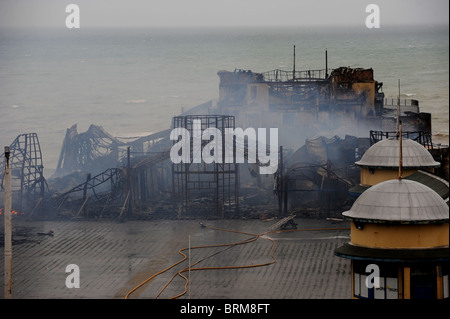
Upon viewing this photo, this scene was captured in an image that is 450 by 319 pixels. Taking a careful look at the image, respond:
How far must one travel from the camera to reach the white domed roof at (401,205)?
2673 centimetres

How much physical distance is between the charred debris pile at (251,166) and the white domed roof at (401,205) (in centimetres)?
1634

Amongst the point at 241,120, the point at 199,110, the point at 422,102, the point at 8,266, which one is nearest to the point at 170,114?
the point at 422,102

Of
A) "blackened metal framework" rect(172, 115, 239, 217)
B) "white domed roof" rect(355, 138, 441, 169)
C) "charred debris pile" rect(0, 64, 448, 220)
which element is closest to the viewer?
"white domed roof" rect(355, 138, 441, 169)

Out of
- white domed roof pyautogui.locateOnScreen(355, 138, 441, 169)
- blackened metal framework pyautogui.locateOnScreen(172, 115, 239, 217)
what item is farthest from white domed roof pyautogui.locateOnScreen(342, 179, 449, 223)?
blackened metal framework pyautogui.locateOnScreen(172, 115, 239, 217)

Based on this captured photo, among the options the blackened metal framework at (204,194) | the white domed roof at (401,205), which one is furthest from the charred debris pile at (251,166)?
the white domed roof at (401,205)

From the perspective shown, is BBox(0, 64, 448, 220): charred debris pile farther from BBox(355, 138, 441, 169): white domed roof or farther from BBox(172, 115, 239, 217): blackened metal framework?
BBox(355, 138, 441, 169): white domed roof

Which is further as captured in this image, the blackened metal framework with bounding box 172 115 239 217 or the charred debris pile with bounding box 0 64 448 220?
the blackened metal framework with bounding box 172 115 239 217

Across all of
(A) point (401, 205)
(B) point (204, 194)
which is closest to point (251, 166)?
(B) point (204, 194)

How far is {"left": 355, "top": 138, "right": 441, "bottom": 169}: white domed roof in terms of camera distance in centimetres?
4384

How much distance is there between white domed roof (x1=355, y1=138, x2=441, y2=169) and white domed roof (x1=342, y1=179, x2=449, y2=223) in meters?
15.7

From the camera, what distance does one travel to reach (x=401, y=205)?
27.1 m

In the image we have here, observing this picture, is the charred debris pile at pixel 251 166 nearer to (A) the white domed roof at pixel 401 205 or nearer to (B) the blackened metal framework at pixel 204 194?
(B) the blackened metal framework at pixel 204 194

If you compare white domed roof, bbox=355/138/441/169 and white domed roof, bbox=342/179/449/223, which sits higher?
white domed roof, bbox=355/138/441/169

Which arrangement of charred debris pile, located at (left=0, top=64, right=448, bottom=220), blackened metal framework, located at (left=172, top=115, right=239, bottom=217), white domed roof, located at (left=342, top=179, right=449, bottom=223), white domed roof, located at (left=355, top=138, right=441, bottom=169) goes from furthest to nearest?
blackened metal framework, located at (left=172, top=115, right=239, bottom=217), charred debris pile, located at (left=0, top=64, right=448, bottom=220), white domed roof, located at (left=355, top=138, right=441, bottom=169), white domed roof, located at (left=342, top=179, right=449, bottom=223)
